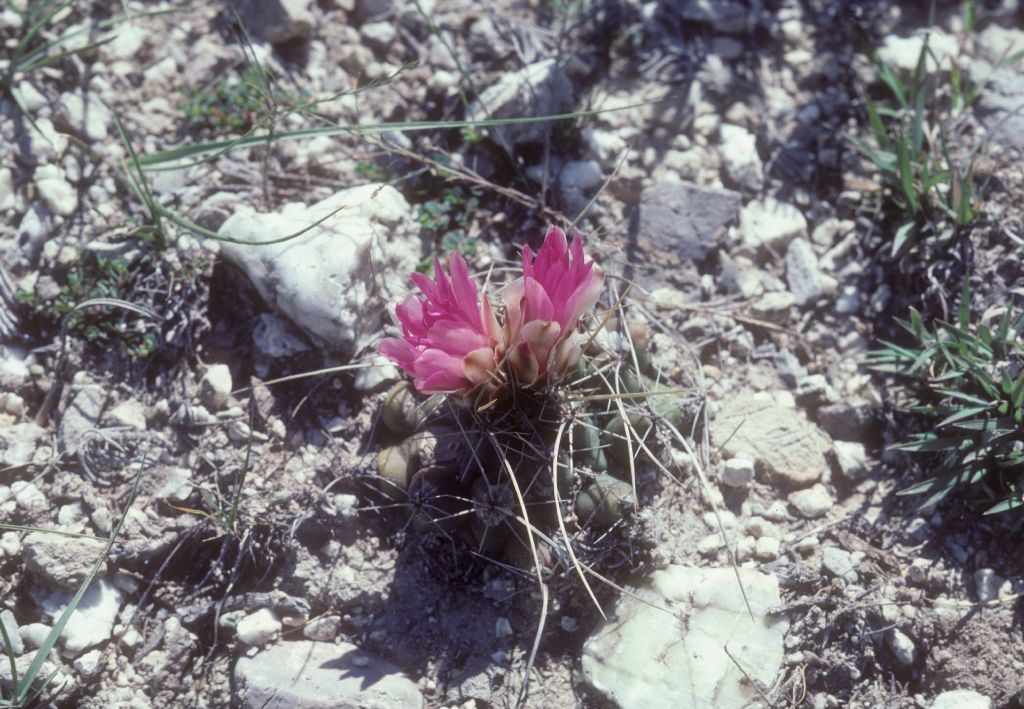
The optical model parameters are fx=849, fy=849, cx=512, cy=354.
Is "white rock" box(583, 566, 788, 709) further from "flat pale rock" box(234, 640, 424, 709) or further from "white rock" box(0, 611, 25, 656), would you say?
"white rock" box(0, 611, 25, 656)

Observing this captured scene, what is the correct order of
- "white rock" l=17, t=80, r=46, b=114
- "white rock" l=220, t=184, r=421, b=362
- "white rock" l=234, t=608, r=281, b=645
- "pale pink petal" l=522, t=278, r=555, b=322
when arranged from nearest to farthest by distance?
"pale pink petal" l=522, t=278, r=555, b=322, "white rock" l=234, t=608, r=281, b=645, "white rock" l=220, t=184, r=421, b=362, "white rock" l=17, t=80, r=46, b=114

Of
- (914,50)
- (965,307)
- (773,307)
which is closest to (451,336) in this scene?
(773,307)

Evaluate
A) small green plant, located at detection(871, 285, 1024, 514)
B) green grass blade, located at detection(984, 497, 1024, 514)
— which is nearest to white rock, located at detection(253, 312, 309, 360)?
small green plant, located at detection(871, 285, 1024, 514)

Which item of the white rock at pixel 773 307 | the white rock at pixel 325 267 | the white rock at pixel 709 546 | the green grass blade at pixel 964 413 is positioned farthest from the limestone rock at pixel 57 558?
the green grass blade at pixel 964 413

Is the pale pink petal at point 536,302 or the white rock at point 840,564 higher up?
the pale pink petal at point 536,302

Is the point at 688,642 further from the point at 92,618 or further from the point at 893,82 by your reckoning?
the point at 893,82

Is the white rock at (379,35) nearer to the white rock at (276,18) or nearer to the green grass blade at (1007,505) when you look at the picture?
the white rock at (276,18)
